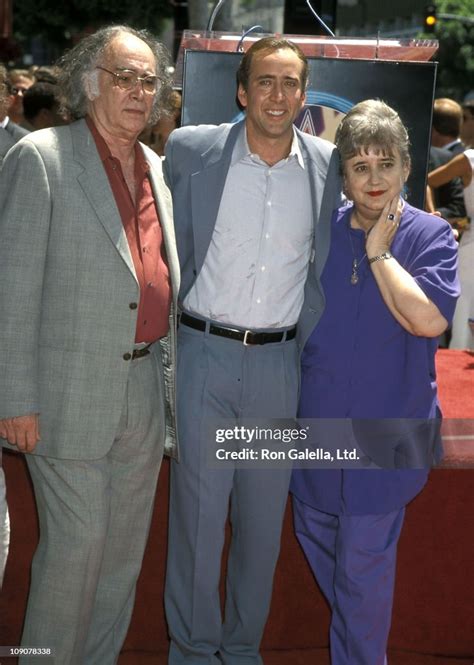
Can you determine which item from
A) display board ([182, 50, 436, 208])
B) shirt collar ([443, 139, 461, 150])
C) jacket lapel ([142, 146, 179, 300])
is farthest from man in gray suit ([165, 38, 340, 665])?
shirt collar ([443, 139, 461, 150])

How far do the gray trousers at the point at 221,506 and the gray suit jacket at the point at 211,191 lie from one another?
0.17m

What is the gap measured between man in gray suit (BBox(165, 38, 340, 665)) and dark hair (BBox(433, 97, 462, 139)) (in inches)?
197

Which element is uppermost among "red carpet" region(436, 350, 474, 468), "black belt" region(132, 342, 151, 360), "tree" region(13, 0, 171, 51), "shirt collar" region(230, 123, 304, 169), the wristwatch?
"tree" region(13, 0, 171, 51)

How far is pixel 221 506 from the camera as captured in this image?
329cm

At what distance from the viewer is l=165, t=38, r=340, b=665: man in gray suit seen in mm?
3193

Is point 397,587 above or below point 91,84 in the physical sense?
below

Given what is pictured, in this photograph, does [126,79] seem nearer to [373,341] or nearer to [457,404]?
[373,341]

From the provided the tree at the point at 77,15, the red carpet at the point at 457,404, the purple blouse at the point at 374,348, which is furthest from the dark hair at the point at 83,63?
the tree at the point at 77,15

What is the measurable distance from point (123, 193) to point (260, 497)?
3.44 feet

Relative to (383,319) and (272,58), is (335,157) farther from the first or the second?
(383,319)

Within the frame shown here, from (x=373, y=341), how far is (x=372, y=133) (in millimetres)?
608

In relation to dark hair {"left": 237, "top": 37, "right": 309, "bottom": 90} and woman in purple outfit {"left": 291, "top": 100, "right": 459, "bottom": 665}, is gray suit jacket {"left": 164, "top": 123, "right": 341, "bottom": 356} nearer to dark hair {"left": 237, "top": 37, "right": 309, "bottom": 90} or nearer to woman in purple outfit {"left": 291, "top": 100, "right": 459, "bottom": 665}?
woman in purple outfit {"left": 291, "top": 100, "right": 459, "bottom": 665}

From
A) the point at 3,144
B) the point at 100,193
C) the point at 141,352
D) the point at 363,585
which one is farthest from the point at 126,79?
the point at 363,585

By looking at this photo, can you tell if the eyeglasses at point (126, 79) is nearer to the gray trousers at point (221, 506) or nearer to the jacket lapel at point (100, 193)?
the jacket lapel at point (100, 193)
